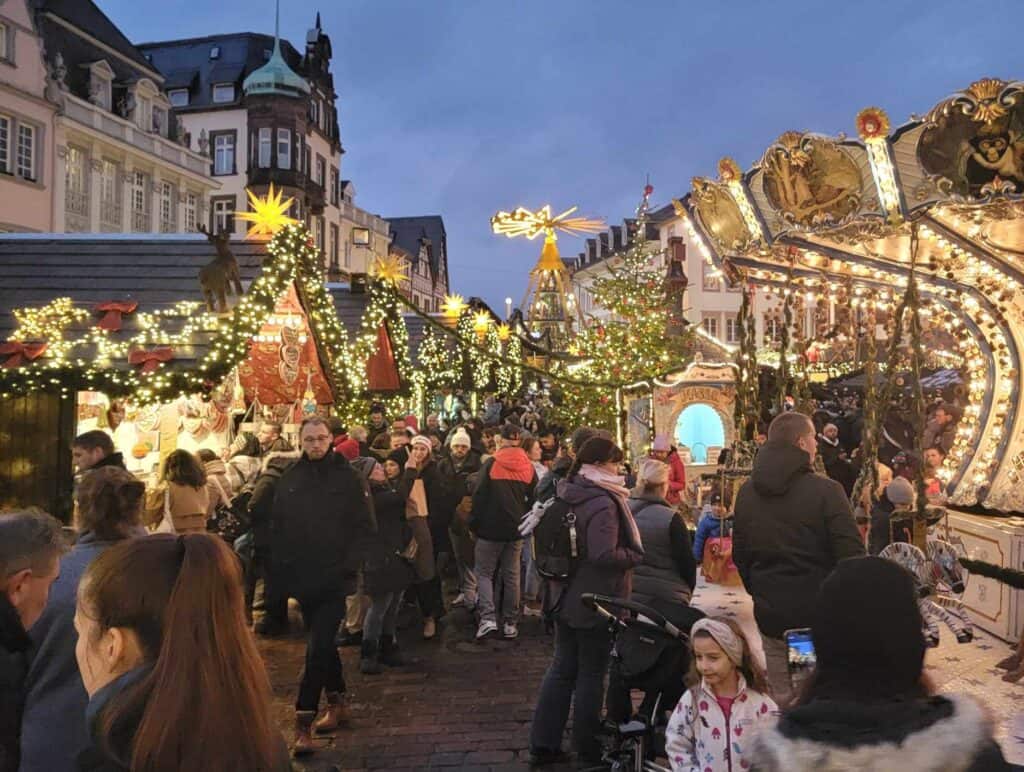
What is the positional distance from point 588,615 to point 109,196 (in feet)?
111

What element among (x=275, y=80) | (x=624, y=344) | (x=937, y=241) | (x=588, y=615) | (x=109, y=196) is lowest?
(x=588, y=615)

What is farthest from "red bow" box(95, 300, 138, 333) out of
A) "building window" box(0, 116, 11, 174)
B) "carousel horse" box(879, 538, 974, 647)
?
"building window" box(0, 116, 11, 174)

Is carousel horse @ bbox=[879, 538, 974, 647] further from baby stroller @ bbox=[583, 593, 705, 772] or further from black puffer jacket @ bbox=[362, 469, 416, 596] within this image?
black puffer jacket @ bbox=[362, 469, 416, 596]

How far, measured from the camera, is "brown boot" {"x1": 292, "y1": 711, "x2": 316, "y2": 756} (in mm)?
5672

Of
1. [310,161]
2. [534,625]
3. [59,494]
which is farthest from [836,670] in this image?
[310,161]

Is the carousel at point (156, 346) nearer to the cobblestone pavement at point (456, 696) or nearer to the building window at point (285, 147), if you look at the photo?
the cobblestone pavement at point (456, 696)

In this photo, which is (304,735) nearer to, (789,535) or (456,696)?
(456,696)

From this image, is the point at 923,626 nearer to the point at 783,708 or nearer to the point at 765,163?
the point at 783,708

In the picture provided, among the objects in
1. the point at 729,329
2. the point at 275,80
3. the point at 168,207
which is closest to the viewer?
the point at 168,207

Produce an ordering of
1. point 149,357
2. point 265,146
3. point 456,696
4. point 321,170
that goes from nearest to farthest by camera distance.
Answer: point 456,696 → point 149,357 → point 265,146 → point 321,170

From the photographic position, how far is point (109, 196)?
1346 inches

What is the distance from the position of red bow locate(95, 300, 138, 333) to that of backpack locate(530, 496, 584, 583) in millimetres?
6791

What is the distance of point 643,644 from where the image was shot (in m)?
4.80

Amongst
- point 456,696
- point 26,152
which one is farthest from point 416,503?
point 26,152
